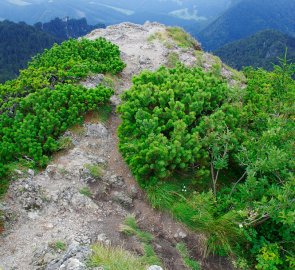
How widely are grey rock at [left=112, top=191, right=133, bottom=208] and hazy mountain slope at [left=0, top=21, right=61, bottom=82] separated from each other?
101 m

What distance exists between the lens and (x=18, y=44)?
4572 inches

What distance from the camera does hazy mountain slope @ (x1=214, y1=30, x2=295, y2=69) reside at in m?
138

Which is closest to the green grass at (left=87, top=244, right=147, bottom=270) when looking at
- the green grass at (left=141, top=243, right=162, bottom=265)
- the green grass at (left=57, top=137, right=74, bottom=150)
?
the green grass at (left=141, top=243, right=162, bottom=265)

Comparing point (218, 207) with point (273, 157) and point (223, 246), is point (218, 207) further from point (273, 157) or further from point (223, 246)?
point (273, 157)

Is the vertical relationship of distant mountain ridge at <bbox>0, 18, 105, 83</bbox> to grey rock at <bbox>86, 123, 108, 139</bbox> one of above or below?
below

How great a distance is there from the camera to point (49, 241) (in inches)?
319

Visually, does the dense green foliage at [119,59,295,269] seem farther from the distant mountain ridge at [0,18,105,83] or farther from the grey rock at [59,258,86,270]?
the distant mountain ridge at [0,18,105,83]

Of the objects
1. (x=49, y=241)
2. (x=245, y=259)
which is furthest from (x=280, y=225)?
(x=49, y=241)

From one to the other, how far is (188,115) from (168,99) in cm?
81

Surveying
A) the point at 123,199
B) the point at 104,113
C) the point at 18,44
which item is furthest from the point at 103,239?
the point at 18,44

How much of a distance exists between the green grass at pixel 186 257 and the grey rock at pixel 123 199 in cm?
178

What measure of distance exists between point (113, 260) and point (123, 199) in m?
2.82

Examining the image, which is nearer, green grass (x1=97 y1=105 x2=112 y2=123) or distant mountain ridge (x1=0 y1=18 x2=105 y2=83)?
green grass (x1=97 y1=105 x2=112 y2=123)

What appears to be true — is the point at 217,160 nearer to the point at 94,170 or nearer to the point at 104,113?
the point at 94,170
